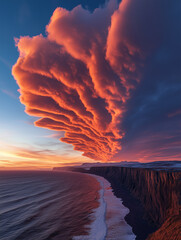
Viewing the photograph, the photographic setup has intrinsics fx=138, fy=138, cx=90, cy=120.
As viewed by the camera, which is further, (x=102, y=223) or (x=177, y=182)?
(x=102, y=223)

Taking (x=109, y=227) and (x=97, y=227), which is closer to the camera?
(x=109, y=227)

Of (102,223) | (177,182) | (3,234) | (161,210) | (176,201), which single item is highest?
(177,182)

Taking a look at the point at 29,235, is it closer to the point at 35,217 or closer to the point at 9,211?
the point at 35,217

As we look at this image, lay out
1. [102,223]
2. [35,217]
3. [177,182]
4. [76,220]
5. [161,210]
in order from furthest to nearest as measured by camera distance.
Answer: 1. [35,217]
2. [76,220]
3. [102,223]
4. [161,210]
5. [177,182]

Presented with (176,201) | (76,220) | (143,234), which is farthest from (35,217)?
(176,201)

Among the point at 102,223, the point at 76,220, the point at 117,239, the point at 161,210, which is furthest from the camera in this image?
the point at 76,220

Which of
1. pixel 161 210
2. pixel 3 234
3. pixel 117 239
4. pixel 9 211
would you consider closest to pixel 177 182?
pixel 161 210

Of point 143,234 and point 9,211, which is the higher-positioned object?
point 143,234

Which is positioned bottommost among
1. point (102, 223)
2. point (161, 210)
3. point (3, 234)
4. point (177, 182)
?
point (3, 234)

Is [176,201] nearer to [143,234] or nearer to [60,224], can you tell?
[143,234]

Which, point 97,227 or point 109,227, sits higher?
point 109,227
